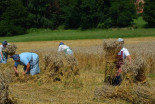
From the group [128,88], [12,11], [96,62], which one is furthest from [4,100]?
[12,11]

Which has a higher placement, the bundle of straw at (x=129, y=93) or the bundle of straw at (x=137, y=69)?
the bundle of straw at (x=137, y=69)

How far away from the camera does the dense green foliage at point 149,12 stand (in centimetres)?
6606

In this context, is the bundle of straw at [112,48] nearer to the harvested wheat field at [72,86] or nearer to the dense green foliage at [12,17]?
the harvested wheat field at [72,86]

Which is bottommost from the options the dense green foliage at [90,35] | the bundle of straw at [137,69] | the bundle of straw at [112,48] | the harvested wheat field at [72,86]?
the dense green foliage at [90,35]

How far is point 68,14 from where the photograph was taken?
2970 inches

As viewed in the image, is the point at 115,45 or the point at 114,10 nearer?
Answer: the point at 115,45

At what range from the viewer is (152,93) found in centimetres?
754

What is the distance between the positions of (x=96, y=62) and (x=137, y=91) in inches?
309

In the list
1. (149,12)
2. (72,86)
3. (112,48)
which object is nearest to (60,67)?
(72,86)

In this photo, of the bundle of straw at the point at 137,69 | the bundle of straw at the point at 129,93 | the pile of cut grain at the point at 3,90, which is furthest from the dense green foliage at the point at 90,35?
the pile of cut grain at the point at 3,90

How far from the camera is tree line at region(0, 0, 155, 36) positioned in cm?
6875

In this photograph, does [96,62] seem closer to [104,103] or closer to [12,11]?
[104,103]

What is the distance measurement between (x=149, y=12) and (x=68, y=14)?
2122 centimetres

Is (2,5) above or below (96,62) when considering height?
above
